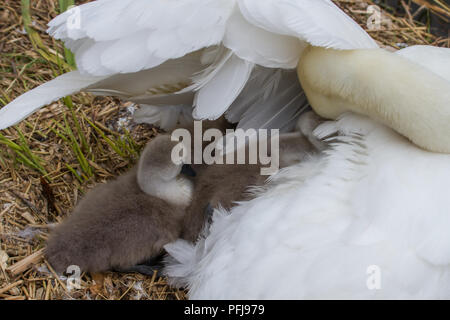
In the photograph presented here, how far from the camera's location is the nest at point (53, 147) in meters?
1.76

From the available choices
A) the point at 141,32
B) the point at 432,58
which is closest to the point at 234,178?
the point at 141,32

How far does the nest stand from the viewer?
176 centimetres

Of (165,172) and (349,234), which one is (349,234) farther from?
(165,172)

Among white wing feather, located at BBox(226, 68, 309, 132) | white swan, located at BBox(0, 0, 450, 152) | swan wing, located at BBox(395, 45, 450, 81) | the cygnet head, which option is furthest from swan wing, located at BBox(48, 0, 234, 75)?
swan wing, located at BBox(395, 45, 450, 81)

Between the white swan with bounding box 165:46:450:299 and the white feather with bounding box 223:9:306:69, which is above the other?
the white feather with bounding box 223:9:306:69

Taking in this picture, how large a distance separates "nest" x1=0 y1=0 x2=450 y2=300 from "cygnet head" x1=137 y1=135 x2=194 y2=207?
11.1 inches

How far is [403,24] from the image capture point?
2.68 meters

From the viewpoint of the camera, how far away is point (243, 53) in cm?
140

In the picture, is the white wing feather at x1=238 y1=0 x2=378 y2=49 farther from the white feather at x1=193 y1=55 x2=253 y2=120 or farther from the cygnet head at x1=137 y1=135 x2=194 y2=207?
the cygnet head at x1=137 y1=135 x2=194 y2=207

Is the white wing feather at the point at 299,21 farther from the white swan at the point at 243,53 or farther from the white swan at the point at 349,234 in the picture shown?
the white swan at the point at 349,234

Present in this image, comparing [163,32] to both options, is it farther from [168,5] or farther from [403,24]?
[403,24]

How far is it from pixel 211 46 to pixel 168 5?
0.16 meters

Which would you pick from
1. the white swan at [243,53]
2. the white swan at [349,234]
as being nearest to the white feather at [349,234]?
the white swan at [349,234]
